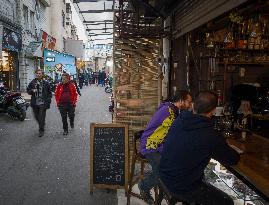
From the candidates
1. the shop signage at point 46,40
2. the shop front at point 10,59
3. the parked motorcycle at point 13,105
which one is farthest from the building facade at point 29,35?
the parked motorcycle at point 13,105

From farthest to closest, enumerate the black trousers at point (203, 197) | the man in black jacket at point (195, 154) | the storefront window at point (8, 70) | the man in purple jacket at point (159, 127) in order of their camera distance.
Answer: the storefront window at point (8, 70), the man in purple jacket at point (159, 127), the black trousers at point (203, 197), the man in black jacket at point (195, 154)

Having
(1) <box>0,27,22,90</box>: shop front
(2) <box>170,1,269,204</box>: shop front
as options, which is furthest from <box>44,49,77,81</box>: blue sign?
(2) <box>170,1,269,204</box>: shop front

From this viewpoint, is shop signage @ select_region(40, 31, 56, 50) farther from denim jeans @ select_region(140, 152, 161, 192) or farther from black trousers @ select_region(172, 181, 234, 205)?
black trousers @ select_region(172, 181, 234, 205)

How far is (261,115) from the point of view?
7.41 m

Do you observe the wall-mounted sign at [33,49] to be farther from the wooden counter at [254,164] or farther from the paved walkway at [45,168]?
the wooden counter at [254,164]

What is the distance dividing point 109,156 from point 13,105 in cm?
1018

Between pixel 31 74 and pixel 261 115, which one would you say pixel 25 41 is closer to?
pixel 31 74

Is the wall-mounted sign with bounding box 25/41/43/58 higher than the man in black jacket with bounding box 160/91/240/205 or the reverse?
higher

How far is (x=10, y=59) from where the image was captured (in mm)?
23688

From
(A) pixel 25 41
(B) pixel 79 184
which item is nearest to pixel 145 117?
(B) pixel 79 184

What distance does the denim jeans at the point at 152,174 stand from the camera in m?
5.32

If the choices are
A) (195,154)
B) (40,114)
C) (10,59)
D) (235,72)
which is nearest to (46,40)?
(10,59)

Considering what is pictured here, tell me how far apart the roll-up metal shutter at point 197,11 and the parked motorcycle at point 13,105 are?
8089mm

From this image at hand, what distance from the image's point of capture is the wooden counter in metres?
3.64
